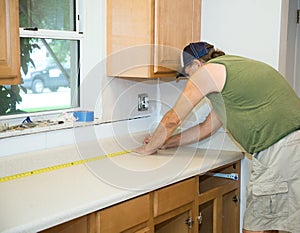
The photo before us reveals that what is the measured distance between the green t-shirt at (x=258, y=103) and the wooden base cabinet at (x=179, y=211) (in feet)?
1.29

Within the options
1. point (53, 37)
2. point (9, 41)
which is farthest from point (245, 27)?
point (9, 41)

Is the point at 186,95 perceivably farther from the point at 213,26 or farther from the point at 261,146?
the point at 213,26

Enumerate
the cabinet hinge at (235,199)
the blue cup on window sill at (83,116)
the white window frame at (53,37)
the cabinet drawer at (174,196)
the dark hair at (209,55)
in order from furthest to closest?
the cabinet hinge at (235,199) → the blue cup on window sill at (83,116) → the dark hair at (209,55) → the white window frame at (53,37) → the cabinet drawer at (174,196)

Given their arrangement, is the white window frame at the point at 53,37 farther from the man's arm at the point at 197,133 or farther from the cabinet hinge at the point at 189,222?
the cabinet hinge at the point at 189,222

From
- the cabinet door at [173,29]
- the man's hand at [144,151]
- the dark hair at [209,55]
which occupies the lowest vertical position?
the man's hand at [144,151]

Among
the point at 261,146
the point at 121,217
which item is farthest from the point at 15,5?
the point at 261,146

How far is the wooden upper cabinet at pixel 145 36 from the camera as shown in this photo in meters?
2.53

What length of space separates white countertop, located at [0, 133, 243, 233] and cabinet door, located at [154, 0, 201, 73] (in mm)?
528

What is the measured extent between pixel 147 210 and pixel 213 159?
67 centimetres

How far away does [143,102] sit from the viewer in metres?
3.00

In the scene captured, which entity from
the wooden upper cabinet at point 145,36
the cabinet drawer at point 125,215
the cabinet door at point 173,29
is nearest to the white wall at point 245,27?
the cabinet door at point 173,29

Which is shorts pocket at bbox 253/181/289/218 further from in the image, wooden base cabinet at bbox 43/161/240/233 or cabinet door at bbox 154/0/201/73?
cabinet door at bbox 154/0/201/73

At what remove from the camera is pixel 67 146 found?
7.89 ft

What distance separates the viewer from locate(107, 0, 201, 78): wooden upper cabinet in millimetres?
2533
